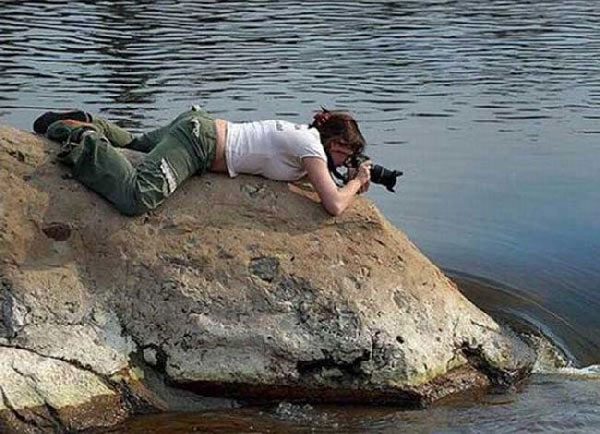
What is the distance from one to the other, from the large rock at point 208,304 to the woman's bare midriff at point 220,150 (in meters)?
0.09

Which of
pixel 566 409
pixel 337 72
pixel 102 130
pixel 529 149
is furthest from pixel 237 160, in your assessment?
pixel 337 72

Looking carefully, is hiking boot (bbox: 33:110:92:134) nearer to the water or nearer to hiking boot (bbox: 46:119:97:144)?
hiking boot (bbox: 46:119:97:144)

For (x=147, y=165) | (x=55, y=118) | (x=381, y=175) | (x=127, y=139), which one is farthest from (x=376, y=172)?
(x=55, y=118)

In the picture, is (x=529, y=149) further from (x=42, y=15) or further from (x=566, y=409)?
(x=42, y=15)

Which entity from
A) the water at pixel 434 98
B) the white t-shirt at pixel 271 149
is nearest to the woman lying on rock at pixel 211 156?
the white t-shirt at pixel 271 149

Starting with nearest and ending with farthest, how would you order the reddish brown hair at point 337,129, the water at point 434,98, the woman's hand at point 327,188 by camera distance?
the woman's hand at point 327,188
the reddish brown hair at point 337,129
the water at point 434,98

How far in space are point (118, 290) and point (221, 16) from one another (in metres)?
25.6

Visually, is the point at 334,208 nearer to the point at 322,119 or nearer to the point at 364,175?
the point at 364,175

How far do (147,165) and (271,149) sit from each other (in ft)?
2.79

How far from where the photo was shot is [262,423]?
7.68 meters

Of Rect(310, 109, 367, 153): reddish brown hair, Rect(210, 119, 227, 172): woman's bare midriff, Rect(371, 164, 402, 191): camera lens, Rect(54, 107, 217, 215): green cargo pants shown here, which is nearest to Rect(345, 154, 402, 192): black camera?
Rect(371, 164, 402, 191): camera lens

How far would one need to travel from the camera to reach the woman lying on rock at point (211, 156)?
8.16m

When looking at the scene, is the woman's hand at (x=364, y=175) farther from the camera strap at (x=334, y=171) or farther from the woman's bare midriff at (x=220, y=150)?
the woman's bare midriff at (x=220, y=150)

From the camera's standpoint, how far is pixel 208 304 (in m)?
7.94
